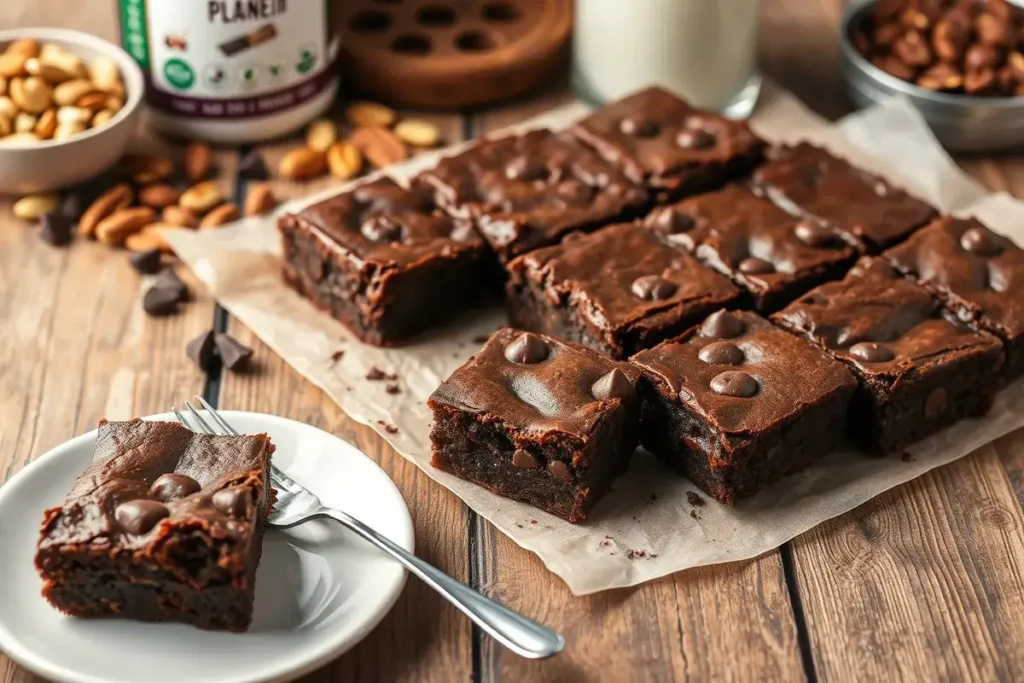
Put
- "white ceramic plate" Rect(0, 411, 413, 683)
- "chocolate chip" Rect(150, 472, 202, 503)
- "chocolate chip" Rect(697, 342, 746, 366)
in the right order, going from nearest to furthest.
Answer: "white ceramic plate" Rect(0, 411, 413, 683) < "chocolate chip" Rect(150, 472, 202, 503) < "chocolate chip" Rect(697, 342, 746, 366)

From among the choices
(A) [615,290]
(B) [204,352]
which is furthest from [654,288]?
(B) [204,352]

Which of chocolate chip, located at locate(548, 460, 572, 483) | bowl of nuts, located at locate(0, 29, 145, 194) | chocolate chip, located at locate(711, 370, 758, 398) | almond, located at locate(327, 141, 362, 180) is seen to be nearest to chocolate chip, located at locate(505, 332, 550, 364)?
chocolate chip, located at locate(548, 460, 572, 483)

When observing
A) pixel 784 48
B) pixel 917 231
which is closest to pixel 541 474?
pixel 917 231

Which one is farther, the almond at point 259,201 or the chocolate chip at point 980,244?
the almond at point 259,201

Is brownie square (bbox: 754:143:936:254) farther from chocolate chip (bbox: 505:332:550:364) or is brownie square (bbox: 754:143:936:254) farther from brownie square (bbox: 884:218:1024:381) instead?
chocolate chip (bbox: 505:332:550:364)

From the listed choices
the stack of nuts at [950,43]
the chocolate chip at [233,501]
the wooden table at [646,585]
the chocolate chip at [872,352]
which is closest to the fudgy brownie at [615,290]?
the chocolate chip at [872,352]

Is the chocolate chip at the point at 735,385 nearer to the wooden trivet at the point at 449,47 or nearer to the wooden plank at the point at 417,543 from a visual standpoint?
the wooden plank at the point at 417,543
